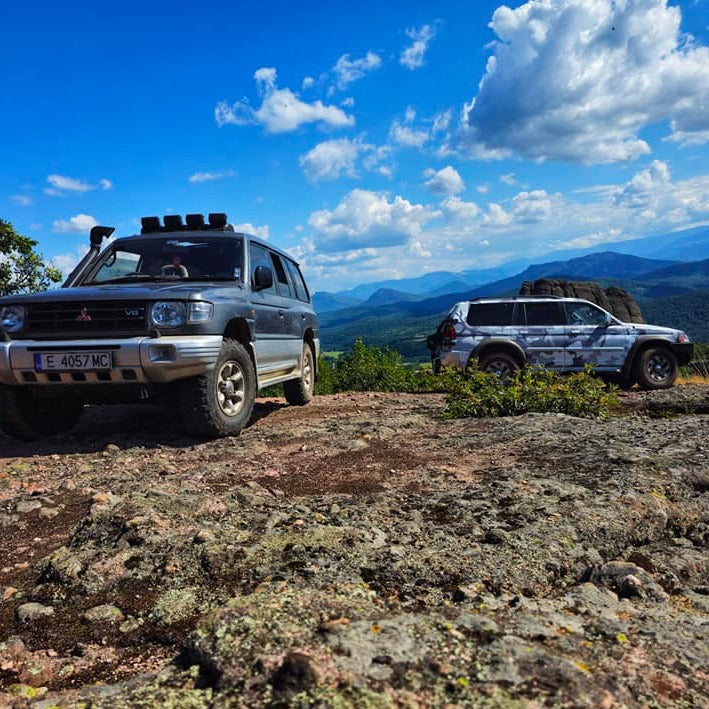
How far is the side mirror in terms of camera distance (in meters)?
5.88

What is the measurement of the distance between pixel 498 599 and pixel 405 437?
118 inches

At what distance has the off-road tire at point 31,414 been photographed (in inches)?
193

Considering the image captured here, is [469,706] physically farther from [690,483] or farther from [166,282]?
[166,282]

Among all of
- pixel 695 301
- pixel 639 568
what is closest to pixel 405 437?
pixel 639 568

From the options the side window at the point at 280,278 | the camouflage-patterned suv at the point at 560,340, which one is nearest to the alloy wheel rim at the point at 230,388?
the side window at the point at 280,278

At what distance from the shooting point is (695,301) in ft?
494

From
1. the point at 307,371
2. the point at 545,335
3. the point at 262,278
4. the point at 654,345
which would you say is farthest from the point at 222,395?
the point at 654,345

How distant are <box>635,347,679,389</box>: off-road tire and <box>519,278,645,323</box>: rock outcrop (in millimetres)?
10060

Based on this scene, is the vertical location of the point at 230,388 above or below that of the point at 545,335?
above

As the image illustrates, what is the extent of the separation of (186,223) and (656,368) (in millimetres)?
9300

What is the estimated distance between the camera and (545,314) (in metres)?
10.9

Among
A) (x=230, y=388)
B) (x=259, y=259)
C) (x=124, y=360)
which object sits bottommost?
(x=230, y=388)

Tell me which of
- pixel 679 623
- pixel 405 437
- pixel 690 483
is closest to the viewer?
pixel 679 623

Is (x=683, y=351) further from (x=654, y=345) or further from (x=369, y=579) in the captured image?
(x=369, y=579)
